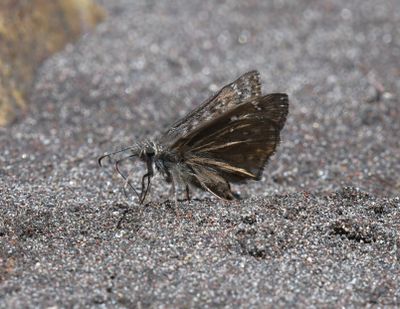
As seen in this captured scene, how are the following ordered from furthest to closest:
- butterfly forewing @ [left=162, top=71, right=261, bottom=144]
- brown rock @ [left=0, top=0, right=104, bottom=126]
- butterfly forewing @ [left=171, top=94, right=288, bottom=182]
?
brown rock @ [left=0, top=0, right=104, bottom=126] < butterfly forewing @ [left=162, top=71, right=261, bottom=144] < butterfly forewing @ [left=171, top=94, right=288, bottom=182]

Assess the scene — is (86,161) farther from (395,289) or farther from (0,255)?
(395,289)

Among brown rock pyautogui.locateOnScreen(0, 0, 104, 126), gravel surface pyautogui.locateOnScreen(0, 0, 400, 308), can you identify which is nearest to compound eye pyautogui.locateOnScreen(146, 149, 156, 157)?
gravel surface pyautogui.locateOnScreen(0, 0, 400, 308)

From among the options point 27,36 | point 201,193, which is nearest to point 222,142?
point 201,193

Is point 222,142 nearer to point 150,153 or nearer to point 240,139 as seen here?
point 240,139

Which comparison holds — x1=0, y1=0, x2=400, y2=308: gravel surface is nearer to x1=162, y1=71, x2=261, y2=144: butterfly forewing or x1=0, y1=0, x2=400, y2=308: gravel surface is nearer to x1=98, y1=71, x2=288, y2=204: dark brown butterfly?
x1=98, y1=71, x2=288, y2=204: dark brown butterfly

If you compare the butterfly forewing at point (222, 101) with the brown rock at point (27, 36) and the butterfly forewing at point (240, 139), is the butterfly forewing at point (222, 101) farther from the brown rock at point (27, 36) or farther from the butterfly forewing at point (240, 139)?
the brown rock at point (27, 36)

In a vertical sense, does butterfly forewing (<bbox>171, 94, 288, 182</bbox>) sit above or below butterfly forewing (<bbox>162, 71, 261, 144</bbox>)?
below

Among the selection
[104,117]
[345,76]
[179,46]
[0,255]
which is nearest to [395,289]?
[0,255]
